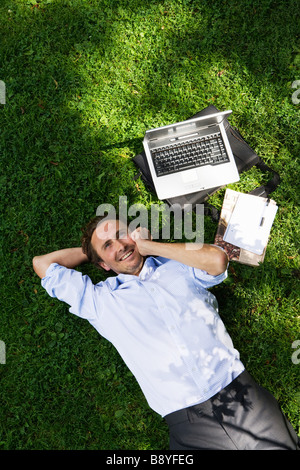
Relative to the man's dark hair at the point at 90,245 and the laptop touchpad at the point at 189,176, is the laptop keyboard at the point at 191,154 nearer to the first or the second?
the laptop touchpad at the point at 189,176

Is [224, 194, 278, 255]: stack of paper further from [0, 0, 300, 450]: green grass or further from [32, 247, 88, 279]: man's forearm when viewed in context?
[32, 247, 88, 279]: man's forearm

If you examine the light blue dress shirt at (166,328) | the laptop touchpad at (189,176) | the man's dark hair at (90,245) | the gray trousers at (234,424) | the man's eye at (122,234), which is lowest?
the gray trousers at (234,424)

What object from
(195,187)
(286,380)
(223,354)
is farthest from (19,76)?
(286,380)

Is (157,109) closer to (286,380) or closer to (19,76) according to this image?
(19,76)

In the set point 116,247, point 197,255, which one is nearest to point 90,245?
point 116,247

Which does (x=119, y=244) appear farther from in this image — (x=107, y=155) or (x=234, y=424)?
(x=234, y=424)

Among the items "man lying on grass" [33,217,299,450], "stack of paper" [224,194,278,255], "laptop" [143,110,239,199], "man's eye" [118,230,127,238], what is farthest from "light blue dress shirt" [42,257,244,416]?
"laptop" [143,110,239,199]

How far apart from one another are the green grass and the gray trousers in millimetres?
746

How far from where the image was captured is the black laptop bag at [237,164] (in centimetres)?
431

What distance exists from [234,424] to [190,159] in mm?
2769

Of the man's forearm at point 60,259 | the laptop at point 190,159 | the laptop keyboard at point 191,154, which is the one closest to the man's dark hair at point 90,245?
the man's forearm at point 60,259

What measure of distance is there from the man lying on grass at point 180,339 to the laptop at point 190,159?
84 cm

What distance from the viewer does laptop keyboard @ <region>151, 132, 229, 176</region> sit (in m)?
4.15

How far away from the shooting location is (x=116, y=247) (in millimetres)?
3652
